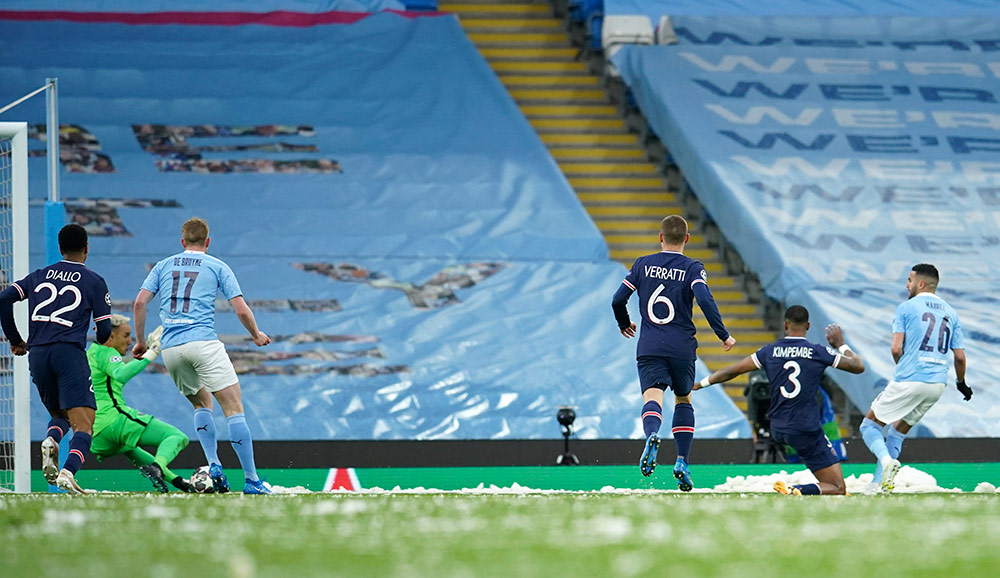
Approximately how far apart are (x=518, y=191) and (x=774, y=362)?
9824mm

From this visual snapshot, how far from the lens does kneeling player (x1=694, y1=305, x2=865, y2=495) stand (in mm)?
9172

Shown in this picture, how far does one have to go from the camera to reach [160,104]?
64.5ft

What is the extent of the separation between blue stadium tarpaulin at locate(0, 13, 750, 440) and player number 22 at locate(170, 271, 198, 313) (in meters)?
6.29

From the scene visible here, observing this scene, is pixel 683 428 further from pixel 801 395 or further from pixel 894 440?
pixel 894 440

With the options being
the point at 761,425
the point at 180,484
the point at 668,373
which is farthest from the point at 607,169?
the point at 668,373

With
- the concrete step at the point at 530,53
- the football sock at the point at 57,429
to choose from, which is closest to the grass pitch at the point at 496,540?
the football sock at the point at 57,429

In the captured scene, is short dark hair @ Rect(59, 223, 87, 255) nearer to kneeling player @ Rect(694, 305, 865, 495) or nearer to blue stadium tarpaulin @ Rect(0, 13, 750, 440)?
kneeling player @ Rect(694, 305, 865, 495)

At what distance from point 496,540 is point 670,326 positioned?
499cm

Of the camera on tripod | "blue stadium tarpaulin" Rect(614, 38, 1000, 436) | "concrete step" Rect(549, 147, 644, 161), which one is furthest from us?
"concrete step" Rect(549, 147, 644, 161)

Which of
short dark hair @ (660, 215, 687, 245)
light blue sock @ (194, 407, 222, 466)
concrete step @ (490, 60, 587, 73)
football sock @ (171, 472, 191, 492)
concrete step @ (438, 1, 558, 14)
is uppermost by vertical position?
concrete step @ (438, 1, 558, 14)

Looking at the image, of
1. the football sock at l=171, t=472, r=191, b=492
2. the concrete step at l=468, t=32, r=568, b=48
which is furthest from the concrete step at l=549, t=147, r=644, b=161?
the football sock at l=171, t=472, r=191, b=492

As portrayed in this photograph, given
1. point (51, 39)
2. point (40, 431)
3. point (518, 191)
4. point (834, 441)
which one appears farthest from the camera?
point (51, 39)

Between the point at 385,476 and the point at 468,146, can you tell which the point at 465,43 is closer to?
the point at 468,146

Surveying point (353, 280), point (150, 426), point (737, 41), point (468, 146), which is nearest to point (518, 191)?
point (468, 146)
